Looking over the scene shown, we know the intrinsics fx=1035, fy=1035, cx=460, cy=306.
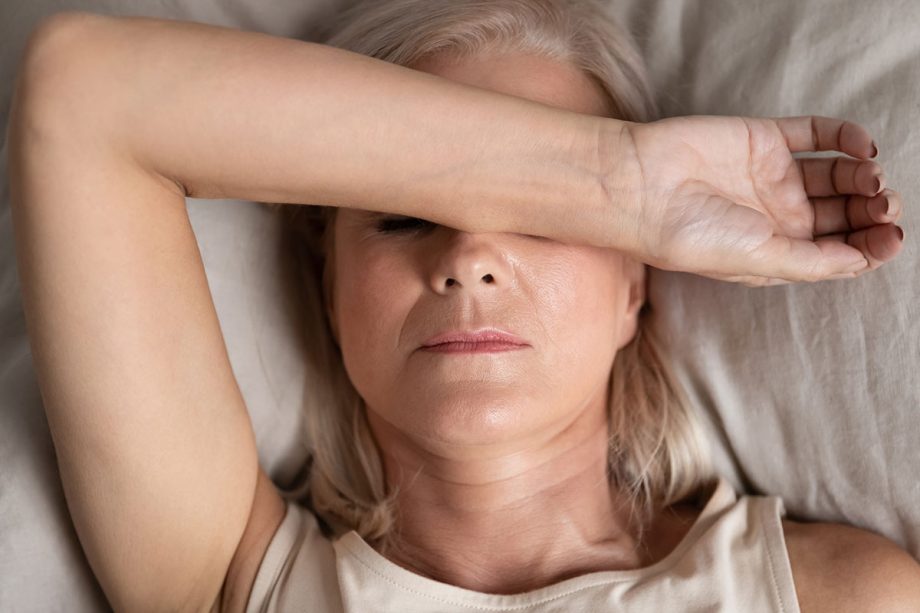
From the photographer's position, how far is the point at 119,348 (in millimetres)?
1086

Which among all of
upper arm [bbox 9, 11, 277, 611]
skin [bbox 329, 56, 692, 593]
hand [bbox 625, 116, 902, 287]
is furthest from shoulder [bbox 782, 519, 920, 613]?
upper arm [bbox 9, 11, 277, 611]

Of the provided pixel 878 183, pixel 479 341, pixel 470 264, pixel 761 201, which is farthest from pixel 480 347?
pixel 878 183

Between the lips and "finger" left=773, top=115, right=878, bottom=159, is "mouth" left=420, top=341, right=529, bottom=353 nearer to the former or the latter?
the lips

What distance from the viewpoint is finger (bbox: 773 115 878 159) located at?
1180mm

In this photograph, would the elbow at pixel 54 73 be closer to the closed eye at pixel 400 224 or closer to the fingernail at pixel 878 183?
the closed eye at pixel 400 224

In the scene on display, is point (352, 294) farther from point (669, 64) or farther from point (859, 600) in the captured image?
point (859, 600)

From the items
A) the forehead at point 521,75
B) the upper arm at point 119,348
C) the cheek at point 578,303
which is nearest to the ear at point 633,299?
Answer: the cheek at point 578,303

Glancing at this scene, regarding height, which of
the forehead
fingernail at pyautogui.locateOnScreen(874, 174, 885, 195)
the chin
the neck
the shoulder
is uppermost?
fingernail at pyautogui.locateOnScreen(874, 174, 885, 195)

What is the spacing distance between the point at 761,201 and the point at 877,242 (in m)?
0.14

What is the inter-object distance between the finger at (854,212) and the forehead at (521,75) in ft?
1.10

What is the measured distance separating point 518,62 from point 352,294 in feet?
1.22

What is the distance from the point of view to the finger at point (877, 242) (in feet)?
3.88

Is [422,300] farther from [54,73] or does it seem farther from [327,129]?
[54,73]

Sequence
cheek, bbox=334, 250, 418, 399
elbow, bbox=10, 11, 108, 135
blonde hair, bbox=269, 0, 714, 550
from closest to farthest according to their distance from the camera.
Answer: elbow, bbox=10, 11, 108, 135, cheek, bbox=334, 250, 418, 399, blonde hair, bbox=269, 0, 714, 550
